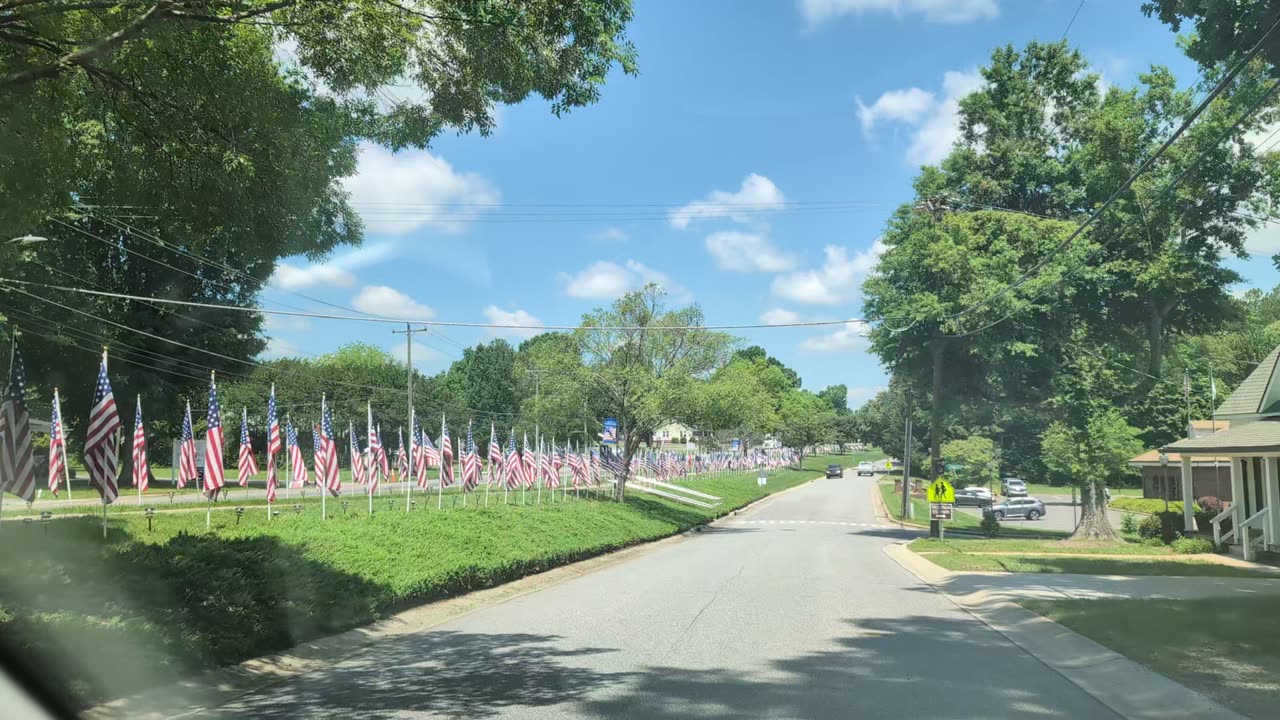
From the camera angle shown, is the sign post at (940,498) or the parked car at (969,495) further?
the parked car at (969,495)

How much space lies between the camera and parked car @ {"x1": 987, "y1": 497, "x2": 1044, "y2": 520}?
164ft

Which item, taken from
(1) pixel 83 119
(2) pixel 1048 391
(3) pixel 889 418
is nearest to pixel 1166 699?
(1) pixel 83 119

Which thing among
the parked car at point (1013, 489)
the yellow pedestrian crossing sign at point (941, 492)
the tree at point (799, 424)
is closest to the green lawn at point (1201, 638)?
the yellow pedestrian crossing sign at point (941, 492)

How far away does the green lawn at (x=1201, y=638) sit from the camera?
859cm

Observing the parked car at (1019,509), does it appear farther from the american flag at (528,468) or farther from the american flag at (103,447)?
the american flag at (103,447)

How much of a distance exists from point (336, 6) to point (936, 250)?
33.0m

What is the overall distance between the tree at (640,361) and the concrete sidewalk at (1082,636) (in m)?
16.5

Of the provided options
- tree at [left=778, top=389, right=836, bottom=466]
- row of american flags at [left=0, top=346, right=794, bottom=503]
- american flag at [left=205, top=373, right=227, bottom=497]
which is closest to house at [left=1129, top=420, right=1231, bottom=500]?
row of american flags at [left=0, top=346, right=794, bottom=503]

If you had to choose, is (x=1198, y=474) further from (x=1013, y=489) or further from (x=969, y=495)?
(x=969, y=495)

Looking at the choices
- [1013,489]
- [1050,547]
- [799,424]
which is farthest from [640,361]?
[799,424]

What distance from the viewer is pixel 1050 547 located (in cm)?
2933

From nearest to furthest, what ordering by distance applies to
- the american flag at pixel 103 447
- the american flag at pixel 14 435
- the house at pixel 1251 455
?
the american flag at pixel 14 435 → the american flag at pixel 103 447 → the house at pixel 1251 455

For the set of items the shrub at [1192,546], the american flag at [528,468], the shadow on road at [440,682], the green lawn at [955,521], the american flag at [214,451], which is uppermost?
the american flag at [214,451]

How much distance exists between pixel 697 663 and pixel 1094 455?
2525 centimetres
